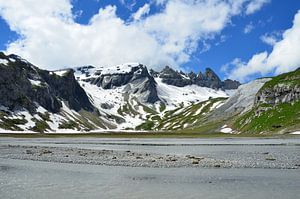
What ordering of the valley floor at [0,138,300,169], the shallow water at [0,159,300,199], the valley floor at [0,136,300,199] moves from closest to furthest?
1. the shallow water at [0,159,300,199]
2. the valley floor at [0,136,300,199]
3. the valley floor at [0,138,300,169]

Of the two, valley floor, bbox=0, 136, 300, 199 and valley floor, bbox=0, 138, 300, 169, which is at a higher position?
valley floor, bbox=0, 138, 300, 169

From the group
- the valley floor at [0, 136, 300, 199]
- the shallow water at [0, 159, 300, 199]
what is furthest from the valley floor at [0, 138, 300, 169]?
the shallow water at [0, 159, 300, 199]

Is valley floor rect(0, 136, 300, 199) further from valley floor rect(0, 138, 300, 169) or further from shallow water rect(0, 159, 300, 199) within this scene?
valley floor rect(0, 138, 300, 169)

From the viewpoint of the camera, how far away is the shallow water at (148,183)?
32.1 m

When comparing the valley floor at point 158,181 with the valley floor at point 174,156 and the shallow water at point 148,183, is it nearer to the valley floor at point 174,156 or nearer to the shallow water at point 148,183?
the shallow water at point 148,183

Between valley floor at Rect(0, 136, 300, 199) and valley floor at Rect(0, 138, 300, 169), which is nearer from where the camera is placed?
valley floor at Rect(0, 136, 300, 199)

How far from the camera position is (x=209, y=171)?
47.7 metres

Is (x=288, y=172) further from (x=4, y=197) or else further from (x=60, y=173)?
(x=4, y=197)

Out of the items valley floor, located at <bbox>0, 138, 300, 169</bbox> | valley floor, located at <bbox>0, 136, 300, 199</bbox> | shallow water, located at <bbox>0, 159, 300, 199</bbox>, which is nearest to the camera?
shallow water, located at <bbox>0, 159, 300, 199</bbox>

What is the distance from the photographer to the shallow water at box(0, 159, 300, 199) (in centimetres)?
3212

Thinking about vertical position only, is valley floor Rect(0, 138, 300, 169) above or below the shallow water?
above

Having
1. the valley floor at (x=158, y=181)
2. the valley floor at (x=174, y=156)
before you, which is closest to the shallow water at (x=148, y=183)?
the valley floor at (x=158, y=181)

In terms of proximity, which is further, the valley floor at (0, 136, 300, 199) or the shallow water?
the valley floor at (0, 136, 300, 199)

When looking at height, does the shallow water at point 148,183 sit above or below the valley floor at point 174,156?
below
